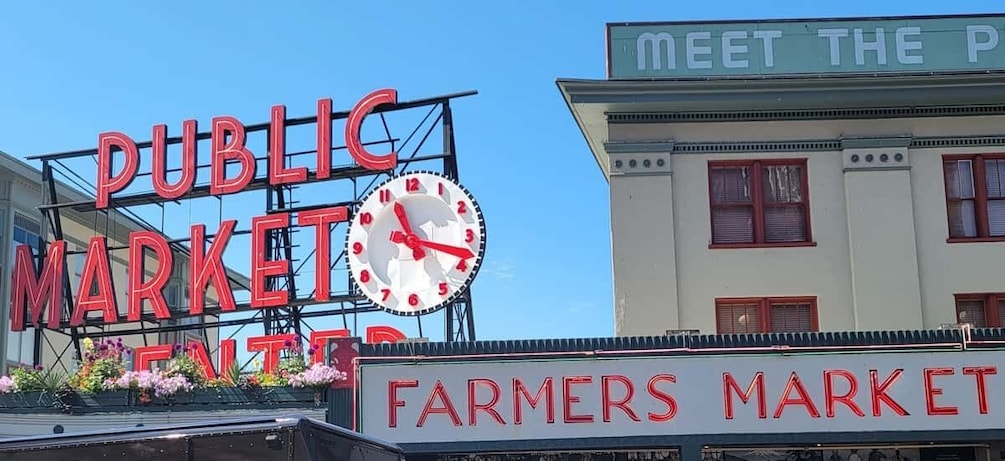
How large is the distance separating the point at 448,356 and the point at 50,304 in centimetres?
1527

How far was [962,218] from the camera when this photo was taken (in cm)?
2405

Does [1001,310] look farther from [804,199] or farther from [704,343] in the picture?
[704,343]

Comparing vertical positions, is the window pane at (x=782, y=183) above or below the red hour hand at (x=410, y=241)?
above

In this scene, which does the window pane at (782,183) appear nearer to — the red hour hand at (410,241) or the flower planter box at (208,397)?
the red hour hand at (410,241)

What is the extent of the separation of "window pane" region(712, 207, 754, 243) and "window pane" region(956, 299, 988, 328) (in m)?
4.04

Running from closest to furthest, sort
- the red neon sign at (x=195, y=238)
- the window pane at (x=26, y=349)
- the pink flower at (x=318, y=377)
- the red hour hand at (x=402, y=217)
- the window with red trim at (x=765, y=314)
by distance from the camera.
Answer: the pink flower at (x=318, y=377), the window with red trim at (x=765, y=314), the red hour hand at (x=402, y=217), the red neon sign at (x=195, y=238), the window pane at (x=26, y=349)

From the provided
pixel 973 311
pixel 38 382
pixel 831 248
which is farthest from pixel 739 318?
pixel 38 382

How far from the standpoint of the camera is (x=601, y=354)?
20000 mm

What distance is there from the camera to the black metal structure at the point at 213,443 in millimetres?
12188

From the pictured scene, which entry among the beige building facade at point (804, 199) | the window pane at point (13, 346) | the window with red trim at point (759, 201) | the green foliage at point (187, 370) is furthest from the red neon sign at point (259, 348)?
the window pane at point (13, 346)

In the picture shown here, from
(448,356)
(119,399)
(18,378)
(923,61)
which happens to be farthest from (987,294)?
(18,378)

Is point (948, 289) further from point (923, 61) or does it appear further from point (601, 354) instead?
point (601, 354)

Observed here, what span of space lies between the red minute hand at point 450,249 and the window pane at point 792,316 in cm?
641

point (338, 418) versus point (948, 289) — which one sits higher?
point (948, 289)
